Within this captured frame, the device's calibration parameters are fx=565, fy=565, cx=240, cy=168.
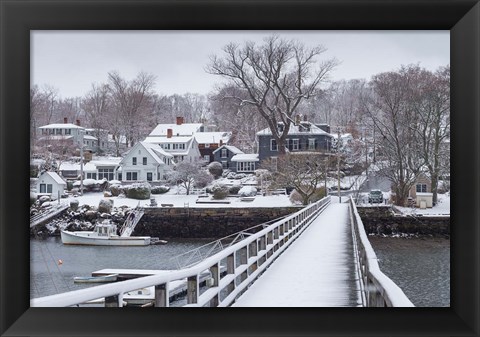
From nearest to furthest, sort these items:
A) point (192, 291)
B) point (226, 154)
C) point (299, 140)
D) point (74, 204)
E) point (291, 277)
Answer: point (192, 291), point (291, 277), point (74, 204), point (226, 154), point (299, 140)

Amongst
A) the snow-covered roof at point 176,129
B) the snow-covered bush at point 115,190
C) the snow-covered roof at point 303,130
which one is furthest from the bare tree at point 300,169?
the snow-covered bush at point 115,190

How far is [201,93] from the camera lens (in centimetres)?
472

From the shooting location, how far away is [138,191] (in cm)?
463

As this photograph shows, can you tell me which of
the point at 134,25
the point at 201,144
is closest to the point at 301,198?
the point at 201,144

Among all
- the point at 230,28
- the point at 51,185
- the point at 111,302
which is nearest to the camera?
the point at 111,302

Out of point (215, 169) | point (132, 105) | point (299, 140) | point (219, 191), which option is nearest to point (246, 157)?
point (215, 169)

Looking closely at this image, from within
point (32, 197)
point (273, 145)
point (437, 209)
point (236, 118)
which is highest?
point (236, 118)

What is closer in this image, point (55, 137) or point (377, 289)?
point (377, 289)

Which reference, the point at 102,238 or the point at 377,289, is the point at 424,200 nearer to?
the point at 377,289

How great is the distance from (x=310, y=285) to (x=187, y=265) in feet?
3.88

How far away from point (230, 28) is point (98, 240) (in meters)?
2.16

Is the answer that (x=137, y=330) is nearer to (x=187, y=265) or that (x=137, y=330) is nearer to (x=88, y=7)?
(x=187, y=265)

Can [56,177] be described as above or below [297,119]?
below

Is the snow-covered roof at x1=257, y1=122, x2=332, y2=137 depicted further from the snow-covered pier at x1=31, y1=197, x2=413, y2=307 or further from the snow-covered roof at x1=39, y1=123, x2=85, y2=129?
the snow-covered roof at x1=39, y1=123, x2=85, y2=129
